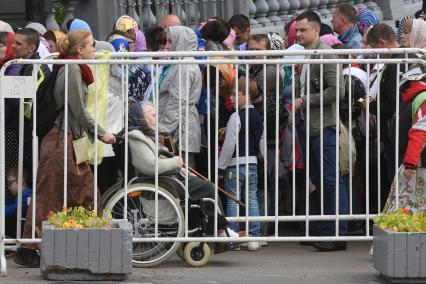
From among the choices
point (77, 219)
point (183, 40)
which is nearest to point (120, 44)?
point (183, 40)

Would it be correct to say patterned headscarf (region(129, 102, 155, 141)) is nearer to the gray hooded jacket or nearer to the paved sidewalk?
the gray hooded jacket

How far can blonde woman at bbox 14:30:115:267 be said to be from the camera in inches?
427

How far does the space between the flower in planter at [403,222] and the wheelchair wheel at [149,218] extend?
159cm

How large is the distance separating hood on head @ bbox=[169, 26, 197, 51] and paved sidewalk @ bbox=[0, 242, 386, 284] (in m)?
1.81

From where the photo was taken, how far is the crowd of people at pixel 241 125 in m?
10.9

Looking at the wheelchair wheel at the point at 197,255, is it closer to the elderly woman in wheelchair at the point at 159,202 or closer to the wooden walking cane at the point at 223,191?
the elderly woman in wheelchair at the point at 159,202

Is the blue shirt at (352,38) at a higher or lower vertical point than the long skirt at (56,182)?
higher

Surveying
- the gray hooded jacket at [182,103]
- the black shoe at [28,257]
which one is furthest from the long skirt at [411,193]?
the black shoe at [28,257]

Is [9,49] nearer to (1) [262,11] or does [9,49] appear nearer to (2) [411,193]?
(2) [411,193]

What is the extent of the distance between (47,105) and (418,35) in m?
2.97

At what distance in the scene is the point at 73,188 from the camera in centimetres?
1095

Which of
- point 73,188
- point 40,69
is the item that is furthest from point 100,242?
point 40,69

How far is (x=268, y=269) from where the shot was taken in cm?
1120

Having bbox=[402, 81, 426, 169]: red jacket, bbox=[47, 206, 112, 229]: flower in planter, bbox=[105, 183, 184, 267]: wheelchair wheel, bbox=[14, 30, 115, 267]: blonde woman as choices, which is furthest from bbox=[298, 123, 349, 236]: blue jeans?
bbox=[47, 206, 112, 229]: flower in planter
